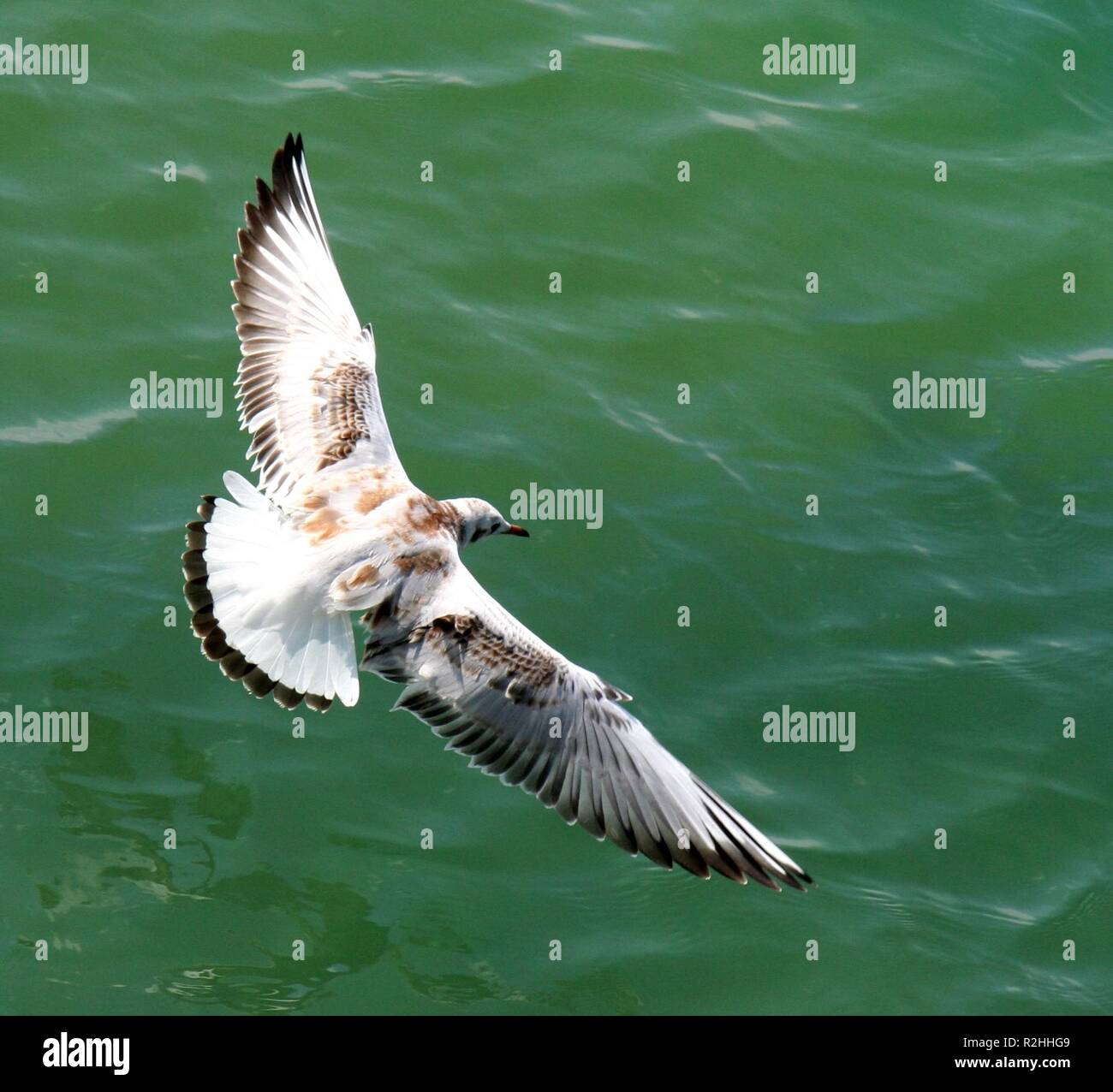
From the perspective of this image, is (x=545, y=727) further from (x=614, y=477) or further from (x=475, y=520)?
(x=614, y=477)

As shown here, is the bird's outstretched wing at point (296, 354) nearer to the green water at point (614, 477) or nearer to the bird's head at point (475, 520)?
the bird's head at point (475, 520)

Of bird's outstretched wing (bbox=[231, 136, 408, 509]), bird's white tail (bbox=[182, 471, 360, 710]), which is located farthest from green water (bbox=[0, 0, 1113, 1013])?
bird's white tail (bbox=[182, 471, 360, 710])

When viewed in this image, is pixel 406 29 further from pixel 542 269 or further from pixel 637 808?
pixel 637 808

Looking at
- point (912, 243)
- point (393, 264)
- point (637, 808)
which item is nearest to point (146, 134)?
point (393, 264)

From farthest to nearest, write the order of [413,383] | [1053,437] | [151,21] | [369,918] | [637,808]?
[151,21] → [1053,437] → [413,383] → [369,918] → [637,808]

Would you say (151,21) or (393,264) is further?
(151,21)

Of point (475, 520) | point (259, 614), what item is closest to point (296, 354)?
point (475, 520)

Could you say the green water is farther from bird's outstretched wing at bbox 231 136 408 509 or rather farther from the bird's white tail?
the bird's white tail
